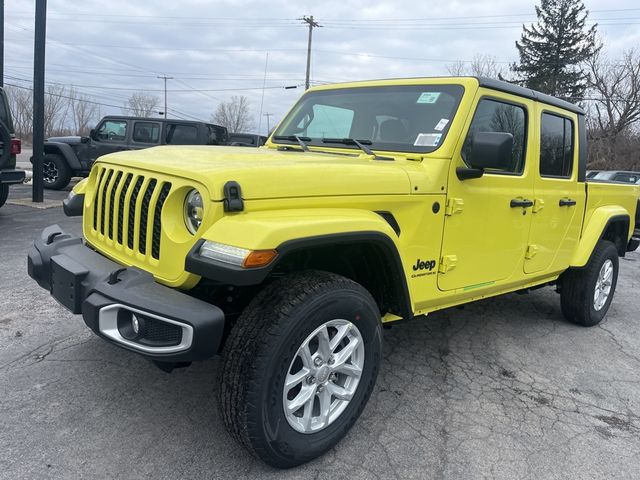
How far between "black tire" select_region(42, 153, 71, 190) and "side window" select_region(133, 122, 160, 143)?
6.10 ft

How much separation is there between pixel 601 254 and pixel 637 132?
36.2 m

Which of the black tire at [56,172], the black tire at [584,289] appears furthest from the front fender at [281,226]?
the black tire at [56,172]

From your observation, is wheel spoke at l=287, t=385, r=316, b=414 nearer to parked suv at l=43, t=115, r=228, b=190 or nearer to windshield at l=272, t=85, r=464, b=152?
windshield at l=272, t=85, r=464, b=152

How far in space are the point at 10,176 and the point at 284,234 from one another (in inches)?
292

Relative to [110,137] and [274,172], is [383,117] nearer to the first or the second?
[274,172]

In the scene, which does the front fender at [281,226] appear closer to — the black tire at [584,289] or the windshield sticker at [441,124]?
the windshield sticker at [441,124]

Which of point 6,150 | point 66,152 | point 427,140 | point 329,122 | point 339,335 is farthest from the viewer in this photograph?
point 66,152

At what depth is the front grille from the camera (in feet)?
7.89

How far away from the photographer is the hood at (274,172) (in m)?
2.23

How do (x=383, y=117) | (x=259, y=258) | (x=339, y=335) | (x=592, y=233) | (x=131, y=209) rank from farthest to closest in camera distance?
(x=592, y=233) < (x=383, y=117) < (x=131, y=209) < (x=339, y=335) < (x=259, y=258)

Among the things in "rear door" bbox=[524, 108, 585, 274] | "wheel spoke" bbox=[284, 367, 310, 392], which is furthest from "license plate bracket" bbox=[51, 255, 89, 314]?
"rear door" bbox=[524, 108, 585, 274]

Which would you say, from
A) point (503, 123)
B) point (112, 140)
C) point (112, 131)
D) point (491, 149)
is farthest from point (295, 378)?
point (112, 131)

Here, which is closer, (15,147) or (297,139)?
(297,139)

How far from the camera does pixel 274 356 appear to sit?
2152mm
